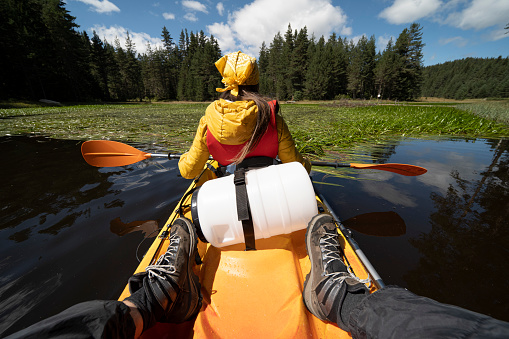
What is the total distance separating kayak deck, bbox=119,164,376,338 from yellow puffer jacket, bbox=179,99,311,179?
3.13 feet

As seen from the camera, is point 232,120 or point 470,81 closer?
point 232,120

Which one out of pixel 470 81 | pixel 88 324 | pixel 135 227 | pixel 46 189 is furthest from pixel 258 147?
pixel 470 81

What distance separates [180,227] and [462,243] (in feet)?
11.4

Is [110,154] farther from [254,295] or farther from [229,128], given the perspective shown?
[254,295]

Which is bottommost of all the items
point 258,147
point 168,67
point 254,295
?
point 254,295

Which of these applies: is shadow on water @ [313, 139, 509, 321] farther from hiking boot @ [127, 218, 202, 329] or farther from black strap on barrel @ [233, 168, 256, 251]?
hiking boot @ [127, 218, 202, 329]

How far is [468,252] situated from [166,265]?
340cm

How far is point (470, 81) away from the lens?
78.4 m

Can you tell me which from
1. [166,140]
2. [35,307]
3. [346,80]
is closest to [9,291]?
[35,307]

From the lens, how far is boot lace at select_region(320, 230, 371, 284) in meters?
1.41

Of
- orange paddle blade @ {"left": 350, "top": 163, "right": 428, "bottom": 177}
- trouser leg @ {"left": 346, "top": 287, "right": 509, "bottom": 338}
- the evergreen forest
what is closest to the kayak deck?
Result: trouser leg @ {"left": 346, "top": 287, "right": 509, "bottom": 338}

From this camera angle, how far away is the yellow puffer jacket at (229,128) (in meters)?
1.75

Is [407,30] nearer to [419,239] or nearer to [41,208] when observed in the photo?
[419,239]

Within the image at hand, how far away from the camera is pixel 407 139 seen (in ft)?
26.0
